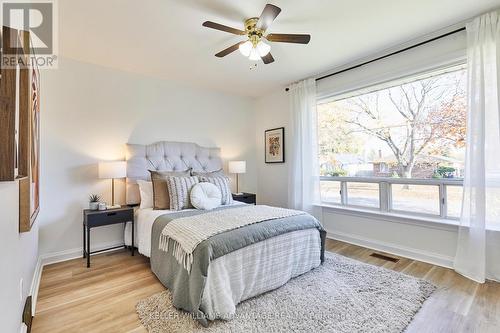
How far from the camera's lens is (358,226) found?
10.9 feet

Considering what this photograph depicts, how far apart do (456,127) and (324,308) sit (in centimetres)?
242

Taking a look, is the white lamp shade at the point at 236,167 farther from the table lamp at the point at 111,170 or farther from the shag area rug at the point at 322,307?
the shag area rug at the point at 322,307

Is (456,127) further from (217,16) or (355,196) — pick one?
(217,16)

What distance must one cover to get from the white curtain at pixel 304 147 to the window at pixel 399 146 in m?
0.24

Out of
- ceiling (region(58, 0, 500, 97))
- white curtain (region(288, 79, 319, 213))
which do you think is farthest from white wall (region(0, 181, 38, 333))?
white curtain (region(288, 79, 319, 213))

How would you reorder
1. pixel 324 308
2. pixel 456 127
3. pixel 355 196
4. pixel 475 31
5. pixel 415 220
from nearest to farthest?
pixel 324 308 → pixel 475 31 → pixel 456 127 → pixel 415 220 → pixel 355 196

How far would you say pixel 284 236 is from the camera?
2207 millimetres

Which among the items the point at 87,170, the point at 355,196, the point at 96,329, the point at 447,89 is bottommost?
the point at 96,329

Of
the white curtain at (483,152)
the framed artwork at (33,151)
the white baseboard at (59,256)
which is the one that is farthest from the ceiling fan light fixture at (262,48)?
the white baseboard at (59,256)

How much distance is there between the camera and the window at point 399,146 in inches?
104

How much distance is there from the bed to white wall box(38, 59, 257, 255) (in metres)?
0.82

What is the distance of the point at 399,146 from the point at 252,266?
8.01ft

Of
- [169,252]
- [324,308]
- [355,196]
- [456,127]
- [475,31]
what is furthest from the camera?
[355,196]

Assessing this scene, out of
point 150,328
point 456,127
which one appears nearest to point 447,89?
point 456,127
